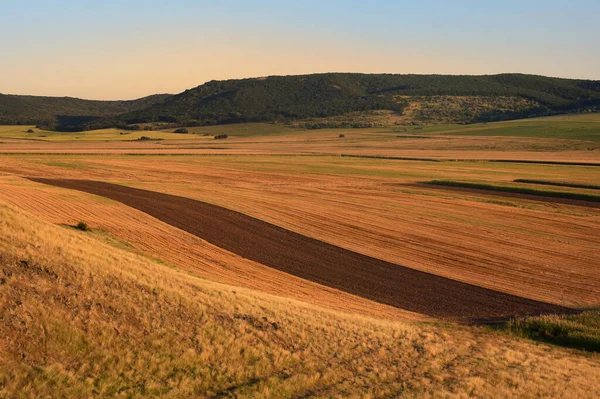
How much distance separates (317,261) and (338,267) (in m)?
1.40

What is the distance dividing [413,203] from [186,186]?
20688mm

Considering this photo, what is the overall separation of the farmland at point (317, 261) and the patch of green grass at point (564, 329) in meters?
0.23

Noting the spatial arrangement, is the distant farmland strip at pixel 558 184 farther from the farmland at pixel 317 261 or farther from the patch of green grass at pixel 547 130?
the patch of green grass at pixel 547 130

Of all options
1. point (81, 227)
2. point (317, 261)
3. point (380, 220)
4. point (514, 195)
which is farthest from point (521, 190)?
point (81, 227)

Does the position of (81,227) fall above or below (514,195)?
above

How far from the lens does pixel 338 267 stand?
99.8ft

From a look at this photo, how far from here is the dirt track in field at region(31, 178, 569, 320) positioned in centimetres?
2499

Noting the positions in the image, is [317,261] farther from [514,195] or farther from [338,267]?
[514,195]

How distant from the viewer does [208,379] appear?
561 inches

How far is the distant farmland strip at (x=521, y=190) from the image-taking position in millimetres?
52156

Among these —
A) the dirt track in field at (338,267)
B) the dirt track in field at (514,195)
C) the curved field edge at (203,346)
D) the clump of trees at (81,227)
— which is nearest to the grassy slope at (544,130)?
the dirt track in field at (514,195)

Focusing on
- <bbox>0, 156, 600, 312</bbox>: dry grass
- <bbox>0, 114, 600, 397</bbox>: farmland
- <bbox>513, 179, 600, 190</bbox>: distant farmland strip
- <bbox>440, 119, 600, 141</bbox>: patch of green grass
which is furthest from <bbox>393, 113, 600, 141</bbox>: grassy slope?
<bbox>513, 179, 600, 190</bbox>: distant farmland strip

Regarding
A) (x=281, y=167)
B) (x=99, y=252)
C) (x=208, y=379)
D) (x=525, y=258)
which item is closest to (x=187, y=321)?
(x=208, y=379)

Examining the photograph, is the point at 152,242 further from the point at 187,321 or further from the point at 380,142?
the point at 380,142
